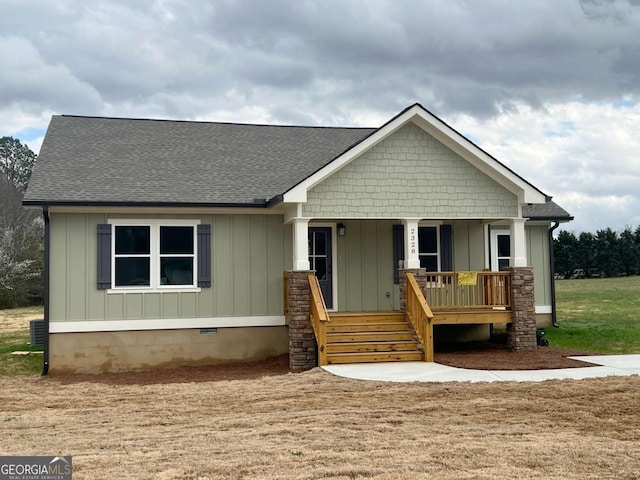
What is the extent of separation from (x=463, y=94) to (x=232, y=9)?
287 inches

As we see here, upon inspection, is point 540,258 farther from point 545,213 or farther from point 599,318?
point 599,318

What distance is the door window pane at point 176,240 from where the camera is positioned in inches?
548

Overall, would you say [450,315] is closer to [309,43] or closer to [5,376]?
[309,43]

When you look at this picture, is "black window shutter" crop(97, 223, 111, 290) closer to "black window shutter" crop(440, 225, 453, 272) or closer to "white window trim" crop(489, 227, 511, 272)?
"black window shutter" crop(440, 225, 453, 272)

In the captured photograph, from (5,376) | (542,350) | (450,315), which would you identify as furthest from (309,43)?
(5,376)

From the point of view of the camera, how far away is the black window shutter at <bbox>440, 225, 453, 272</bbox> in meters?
15.7

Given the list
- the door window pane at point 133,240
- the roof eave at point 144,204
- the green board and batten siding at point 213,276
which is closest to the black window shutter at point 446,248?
the green board and batten siding at point 213,276

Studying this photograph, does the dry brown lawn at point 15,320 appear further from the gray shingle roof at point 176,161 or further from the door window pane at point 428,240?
the door window pane at point 428,240

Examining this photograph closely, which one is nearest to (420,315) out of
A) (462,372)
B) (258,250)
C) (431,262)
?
(462,372)

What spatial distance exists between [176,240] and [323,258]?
338cm

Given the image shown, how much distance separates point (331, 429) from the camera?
7.20 meters

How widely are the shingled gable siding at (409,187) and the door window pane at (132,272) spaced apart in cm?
365

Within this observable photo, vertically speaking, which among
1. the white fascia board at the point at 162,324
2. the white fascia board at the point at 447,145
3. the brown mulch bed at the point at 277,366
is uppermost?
the white fascia board at the point at 447,145

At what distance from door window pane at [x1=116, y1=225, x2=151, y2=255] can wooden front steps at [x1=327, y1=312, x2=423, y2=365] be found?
4.21m
